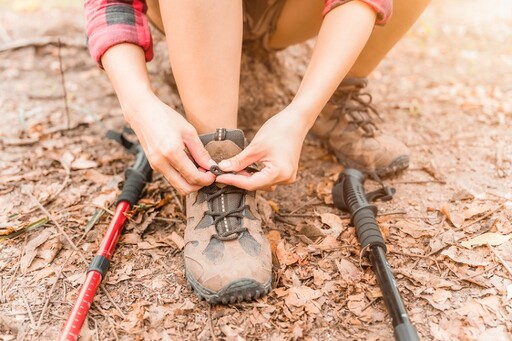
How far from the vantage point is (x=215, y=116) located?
66.2 inches

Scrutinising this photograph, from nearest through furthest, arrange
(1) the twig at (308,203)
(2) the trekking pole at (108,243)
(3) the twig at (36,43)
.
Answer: (2) the trekking pole at (108,243) < (1) the twig at (308,203) < (3) the twig at (36,43)

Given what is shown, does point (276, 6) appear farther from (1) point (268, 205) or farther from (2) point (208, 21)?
(1) point (268, 205)

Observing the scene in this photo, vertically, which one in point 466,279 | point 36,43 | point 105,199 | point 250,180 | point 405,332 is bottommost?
point 405,332

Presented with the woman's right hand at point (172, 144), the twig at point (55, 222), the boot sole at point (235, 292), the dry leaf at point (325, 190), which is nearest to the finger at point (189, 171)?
the woman's right hand at point (172, 144)

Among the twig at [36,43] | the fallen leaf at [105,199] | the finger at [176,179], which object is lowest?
the finger at [176,179]

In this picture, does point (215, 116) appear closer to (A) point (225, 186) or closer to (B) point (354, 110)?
(A) point (225, 186)

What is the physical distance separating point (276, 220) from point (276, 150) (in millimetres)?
582

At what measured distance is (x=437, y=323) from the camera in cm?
155

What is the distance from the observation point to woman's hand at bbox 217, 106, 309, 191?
1541 millimetres

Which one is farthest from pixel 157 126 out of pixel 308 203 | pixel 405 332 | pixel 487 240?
pixel 487 240

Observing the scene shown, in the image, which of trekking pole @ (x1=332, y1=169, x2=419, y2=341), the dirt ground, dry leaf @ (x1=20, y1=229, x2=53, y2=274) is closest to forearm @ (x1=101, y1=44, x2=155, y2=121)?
the dirt ground

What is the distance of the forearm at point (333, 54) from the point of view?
1605 mm

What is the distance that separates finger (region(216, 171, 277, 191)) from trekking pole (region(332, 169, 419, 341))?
0.44 m

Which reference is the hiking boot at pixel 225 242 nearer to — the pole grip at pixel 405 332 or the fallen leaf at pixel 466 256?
the pole grip at pixel 405 332
